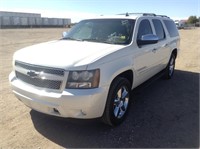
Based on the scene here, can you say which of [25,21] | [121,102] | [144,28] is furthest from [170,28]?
[25,21]

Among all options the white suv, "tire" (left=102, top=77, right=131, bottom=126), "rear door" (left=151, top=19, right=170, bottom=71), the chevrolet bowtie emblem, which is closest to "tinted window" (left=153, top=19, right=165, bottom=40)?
"rear door" (left=151, top=19, right=170, bottom=71)

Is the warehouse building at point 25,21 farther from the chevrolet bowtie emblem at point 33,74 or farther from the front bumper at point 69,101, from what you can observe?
the front bumper at point 69,101

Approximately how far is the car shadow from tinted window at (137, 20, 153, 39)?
4.93ft

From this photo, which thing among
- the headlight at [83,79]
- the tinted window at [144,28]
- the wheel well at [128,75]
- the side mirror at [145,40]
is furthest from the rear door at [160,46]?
the headlight at [83,79]

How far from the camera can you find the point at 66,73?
3.43m

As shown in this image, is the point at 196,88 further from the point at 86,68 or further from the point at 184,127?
the point at 86,68

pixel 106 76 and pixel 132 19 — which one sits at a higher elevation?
pixel 132 19

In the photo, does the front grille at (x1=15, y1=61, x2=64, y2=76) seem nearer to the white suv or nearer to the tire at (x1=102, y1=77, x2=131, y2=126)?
the white suv

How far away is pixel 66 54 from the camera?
3.81 m

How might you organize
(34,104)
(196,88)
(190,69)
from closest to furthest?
1. (34,104)
2. (196,88)
3. (190,69)

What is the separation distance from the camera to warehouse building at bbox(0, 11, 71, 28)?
67.1 meters

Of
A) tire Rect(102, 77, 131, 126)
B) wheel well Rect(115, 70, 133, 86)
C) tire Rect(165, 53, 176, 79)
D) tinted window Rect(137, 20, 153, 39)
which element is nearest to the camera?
tire Rect(102, 77, 131, 126)

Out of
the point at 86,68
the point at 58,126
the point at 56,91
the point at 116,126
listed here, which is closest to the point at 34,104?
the point at 56,91

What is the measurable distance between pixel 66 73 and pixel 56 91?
31cm
